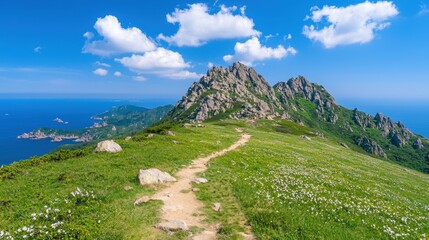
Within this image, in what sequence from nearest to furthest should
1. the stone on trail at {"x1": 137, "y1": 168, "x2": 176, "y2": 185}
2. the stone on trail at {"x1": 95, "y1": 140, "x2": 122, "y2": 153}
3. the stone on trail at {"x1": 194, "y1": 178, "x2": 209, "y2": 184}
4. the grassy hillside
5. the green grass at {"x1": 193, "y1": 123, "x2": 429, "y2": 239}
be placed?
the grassy hillside → the green grass at {"x1": 193, "y1": 123, "x2": 429, "y2": 239} → the stone on trail at {"x1": 137, "y1": 168, "x2": 176, "y2": 185} → the stone on trail at {"x1": 194, "y1": 178, "x2": 209, "y2": 184} → the stone on trail at {"x1": 95, "y1": 140, "x2": 122, "y2": 153}

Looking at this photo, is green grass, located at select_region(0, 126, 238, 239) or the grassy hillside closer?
green grass, located at select_region(0, 126, 238, 239)

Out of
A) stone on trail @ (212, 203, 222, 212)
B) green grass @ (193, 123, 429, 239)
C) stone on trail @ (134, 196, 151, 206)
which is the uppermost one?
green grass @ (193, 123, 429, 239)

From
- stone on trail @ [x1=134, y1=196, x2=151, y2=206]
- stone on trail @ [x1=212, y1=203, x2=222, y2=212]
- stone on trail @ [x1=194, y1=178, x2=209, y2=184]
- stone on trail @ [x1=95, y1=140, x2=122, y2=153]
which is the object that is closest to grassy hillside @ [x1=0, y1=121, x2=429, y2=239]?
stone on trail @ [x1=212, y1=203, x2=222, y2=212]

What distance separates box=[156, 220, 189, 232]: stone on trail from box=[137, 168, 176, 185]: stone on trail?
6942 millimetres

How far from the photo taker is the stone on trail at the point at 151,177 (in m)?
20.1

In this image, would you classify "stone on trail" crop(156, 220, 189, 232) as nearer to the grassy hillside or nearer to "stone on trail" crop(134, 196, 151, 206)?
the grassy hillside

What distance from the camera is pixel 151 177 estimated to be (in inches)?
809

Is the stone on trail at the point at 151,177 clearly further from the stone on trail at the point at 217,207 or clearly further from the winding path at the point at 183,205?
the stone on trail at the point at 217,207

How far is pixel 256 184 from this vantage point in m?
21.5

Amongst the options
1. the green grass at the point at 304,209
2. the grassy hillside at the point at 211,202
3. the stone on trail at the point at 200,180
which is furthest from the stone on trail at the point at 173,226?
the stone on trail at the point at 200,180

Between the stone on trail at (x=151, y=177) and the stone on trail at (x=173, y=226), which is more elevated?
the stone on trail at (x=151, y=177)

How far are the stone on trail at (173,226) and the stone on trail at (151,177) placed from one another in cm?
694

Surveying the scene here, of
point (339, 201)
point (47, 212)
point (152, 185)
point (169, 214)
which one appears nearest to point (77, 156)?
point (152, 185)

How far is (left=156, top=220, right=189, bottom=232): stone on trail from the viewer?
42.9ft
